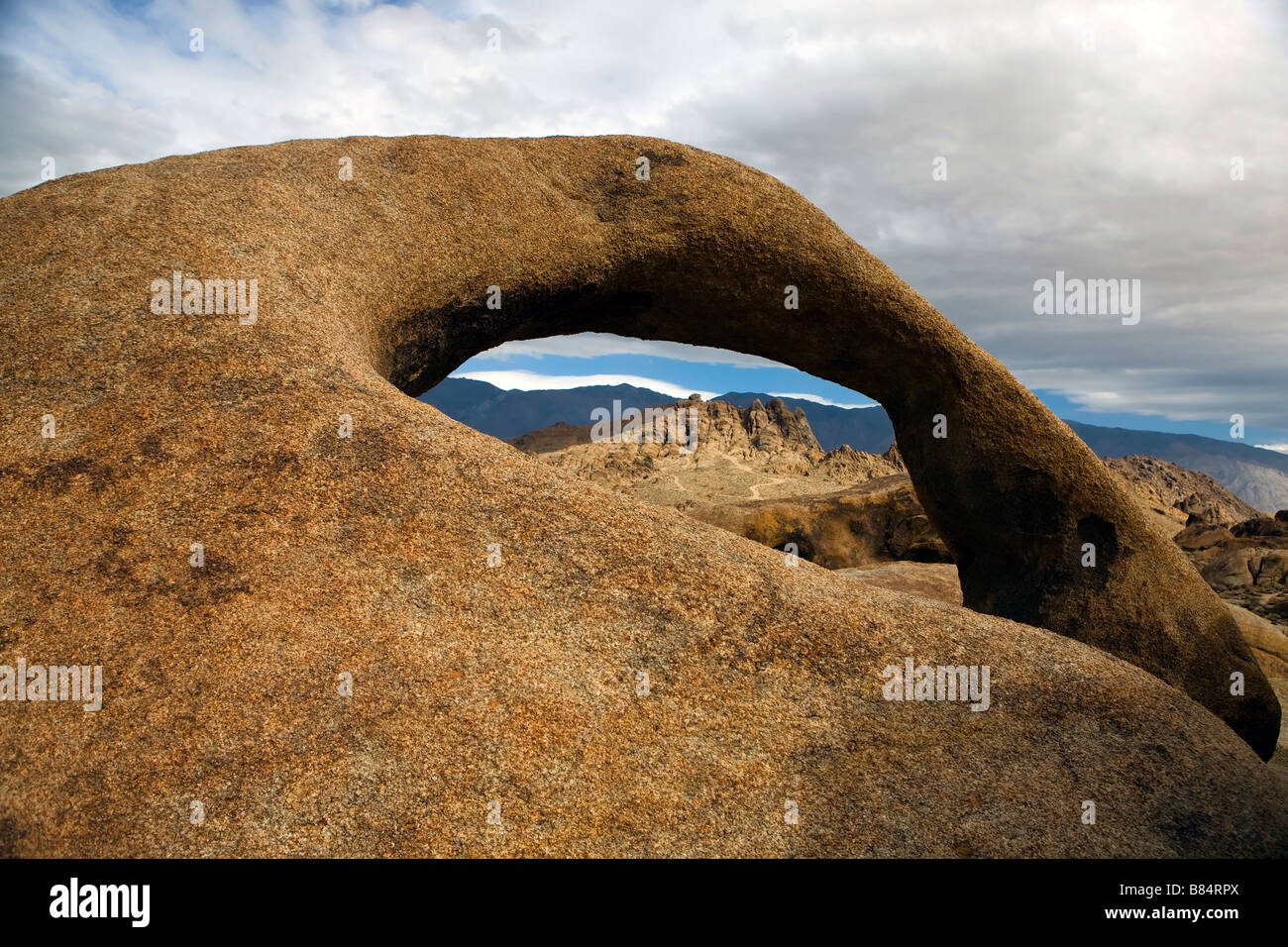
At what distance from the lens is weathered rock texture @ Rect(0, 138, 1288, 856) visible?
3.03 m

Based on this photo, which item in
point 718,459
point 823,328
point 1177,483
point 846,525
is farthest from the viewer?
point 1177,483

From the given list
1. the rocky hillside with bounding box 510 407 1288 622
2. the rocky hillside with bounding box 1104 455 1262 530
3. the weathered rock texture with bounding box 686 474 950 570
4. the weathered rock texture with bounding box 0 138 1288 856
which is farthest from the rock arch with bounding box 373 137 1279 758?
the rocky hillside with bounding box 1104 455 1262 530

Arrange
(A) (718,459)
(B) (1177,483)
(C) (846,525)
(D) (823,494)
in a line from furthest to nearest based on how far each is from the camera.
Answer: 1. (B) (1177,483)
2. (A) (718,459)
3. (D) (823,494)
4. (C) (846,525)

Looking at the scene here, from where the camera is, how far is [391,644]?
3.42 metres

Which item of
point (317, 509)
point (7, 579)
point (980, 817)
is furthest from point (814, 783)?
point (7, 579)

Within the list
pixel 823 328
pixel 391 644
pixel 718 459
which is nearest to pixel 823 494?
pixel 823 328

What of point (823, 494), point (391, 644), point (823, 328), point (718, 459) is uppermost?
point (718, 459)

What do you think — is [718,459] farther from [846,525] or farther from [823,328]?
[823,328]

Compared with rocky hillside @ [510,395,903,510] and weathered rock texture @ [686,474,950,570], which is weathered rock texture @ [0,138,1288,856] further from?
rocky hillside @ [510,395,903,510]

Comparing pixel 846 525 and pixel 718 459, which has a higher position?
pixel 718 459

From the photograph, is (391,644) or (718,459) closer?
(391,644)

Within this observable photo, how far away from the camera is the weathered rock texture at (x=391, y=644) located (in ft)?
9.95

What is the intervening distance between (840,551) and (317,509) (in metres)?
10.6
